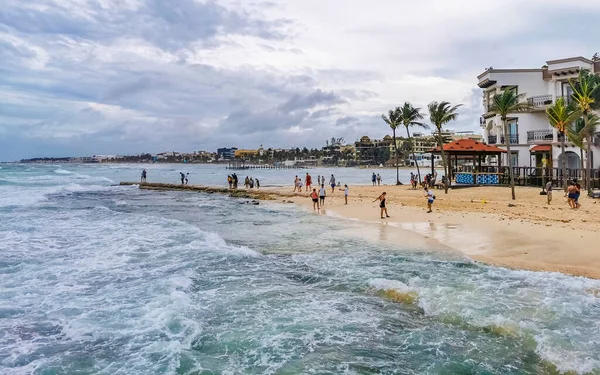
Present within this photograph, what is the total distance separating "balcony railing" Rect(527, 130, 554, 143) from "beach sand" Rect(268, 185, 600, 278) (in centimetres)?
859

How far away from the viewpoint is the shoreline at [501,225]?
13.5m

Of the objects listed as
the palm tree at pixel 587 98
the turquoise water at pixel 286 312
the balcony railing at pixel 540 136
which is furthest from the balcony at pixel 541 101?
the turquoise water at pixel 286 312

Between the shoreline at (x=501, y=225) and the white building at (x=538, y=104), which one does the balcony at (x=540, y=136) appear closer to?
the white building at (x=538, y=104)

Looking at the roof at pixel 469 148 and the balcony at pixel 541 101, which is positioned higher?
the balcony at pixel 541 101

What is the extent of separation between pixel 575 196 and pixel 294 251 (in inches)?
598

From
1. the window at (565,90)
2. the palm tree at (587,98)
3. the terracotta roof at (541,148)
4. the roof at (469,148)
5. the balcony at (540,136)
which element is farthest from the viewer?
the window at (565,90)

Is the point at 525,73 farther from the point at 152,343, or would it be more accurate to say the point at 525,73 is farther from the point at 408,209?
the point at 152,343

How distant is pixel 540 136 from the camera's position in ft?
129

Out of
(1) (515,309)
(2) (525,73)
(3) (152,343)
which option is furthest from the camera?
(2) (525,73)

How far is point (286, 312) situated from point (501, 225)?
1306 centimetres

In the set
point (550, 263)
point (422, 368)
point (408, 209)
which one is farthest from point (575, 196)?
point (422, 368)

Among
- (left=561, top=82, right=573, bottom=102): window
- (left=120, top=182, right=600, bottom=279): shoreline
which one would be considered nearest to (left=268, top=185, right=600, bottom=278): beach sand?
(left=120, top=182, right=600, bottom=279): shoreline

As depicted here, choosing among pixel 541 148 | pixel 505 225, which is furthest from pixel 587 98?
pixel 505 225

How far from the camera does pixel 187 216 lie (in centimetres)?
2919
